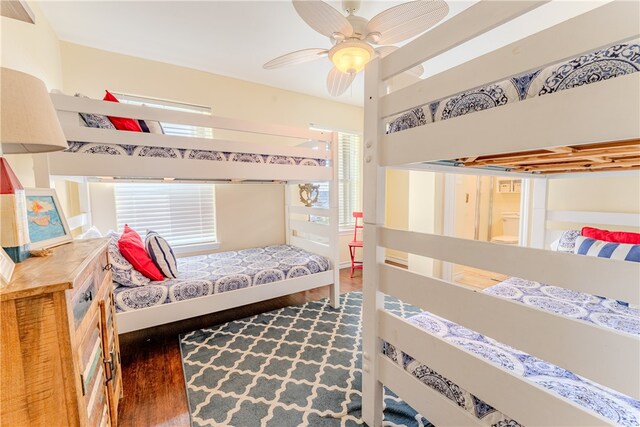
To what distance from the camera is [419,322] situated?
1154mm

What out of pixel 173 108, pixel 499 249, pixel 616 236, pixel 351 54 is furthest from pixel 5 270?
pixel 616 236

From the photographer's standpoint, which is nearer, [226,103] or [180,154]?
[180,154]

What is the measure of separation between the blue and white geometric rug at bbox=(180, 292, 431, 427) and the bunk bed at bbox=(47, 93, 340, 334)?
28 cm

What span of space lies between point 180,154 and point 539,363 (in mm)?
2183

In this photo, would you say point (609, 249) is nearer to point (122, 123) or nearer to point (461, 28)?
point (461, 28)

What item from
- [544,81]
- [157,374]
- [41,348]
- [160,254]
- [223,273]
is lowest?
[157,374]

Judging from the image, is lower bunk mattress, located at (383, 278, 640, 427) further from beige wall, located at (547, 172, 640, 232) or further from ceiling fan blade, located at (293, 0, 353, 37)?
ceiling fan blade, located at (293, 0, 353, 37)

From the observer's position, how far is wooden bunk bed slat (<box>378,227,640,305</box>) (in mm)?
→ 545

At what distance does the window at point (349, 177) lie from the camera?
158 inches

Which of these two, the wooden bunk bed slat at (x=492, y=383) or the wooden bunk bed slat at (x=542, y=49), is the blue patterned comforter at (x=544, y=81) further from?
the wooden bunk bed slat at (x=492, y=383)

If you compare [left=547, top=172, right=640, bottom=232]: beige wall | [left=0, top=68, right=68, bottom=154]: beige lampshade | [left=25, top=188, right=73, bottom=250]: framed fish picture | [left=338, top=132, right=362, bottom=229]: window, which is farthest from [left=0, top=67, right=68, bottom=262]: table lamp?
[left=338, top=132, right=362, bottom=229]: window

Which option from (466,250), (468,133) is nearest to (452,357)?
(466,250)

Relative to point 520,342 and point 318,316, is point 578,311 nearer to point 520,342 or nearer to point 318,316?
point 520,342

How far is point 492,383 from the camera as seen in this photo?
0.76m
